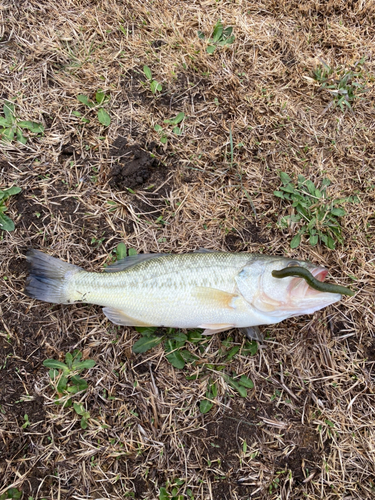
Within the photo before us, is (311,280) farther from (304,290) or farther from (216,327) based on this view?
(216,327)

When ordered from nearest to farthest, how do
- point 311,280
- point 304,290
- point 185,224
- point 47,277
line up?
point 311,280
point 304,290
point 47,277
point 185,224

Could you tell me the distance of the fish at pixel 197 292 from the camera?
3029 millimetres

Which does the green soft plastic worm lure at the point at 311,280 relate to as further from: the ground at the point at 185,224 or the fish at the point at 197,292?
the ground at the point at 185,224

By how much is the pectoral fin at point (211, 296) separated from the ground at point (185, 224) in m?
0.50

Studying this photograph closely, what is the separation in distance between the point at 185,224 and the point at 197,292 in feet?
2.88

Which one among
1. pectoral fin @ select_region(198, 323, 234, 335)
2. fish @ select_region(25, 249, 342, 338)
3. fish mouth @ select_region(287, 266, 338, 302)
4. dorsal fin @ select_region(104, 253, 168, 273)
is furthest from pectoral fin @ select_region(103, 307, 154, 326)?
fish mouth @ select_region(287, 266, 338, 302)

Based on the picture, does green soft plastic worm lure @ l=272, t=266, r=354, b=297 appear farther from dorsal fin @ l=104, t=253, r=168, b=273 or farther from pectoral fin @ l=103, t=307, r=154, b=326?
pectoral fin @ l=103, t=307, r=154, b=326

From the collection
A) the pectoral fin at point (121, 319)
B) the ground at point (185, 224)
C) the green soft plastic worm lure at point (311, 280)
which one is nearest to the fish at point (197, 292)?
the pectoral fin at point (121, 319)

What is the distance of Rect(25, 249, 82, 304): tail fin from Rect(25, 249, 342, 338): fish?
0.01m

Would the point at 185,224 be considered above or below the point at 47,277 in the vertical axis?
above

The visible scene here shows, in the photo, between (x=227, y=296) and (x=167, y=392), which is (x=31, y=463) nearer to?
(x=167, y=392)

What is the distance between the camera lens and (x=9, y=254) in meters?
3.37

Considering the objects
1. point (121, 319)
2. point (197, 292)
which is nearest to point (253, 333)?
point (197, 292)

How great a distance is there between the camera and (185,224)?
141 inches
